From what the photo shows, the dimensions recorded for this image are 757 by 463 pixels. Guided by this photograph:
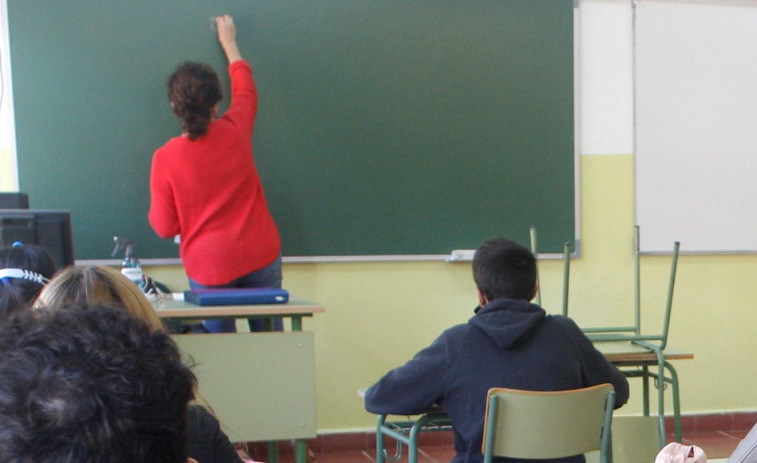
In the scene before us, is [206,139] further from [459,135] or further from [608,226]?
[608,226]

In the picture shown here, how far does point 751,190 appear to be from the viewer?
4801 mm

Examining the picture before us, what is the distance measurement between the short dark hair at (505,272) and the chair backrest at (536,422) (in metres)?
0.41

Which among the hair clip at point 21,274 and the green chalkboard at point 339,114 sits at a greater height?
the green chalkboard at point 339,114

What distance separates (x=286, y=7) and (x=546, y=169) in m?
1.56

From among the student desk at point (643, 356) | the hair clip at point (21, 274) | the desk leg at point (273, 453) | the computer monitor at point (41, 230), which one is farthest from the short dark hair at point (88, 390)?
the desk leg at point (273, 453)

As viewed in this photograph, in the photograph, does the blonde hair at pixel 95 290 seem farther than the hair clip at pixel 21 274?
No

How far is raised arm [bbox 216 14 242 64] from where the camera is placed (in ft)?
13.2

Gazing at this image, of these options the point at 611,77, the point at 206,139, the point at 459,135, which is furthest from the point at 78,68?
the point at 611,77

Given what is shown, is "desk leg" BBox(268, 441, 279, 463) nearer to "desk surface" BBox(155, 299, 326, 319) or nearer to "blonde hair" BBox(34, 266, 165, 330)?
"desk surface" BBox(155, 299, 326, 319)

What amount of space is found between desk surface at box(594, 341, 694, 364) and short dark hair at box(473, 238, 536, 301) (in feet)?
2.19

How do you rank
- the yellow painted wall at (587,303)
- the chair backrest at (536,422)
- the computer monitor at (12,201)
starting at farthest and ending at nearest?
the yellow painted wall at (587,303)
the computer monitor at (12,201)
the chair backrest at (536,422)

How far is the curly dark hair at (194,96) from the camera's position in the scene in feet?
11.9

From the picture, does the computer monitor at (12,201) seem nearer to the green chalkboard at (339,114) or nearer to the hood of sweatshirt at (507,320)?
the green chalkboard at (339,114)

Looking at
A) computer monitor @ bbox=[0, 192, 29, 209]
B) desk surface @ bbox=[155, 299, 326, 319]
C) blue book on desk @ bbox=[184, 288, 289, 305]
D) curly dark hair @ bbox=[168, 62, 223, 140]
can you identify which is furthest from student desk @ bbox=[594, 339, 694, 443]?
computer monitor @ bbox=[0, 192, 29, 209]
